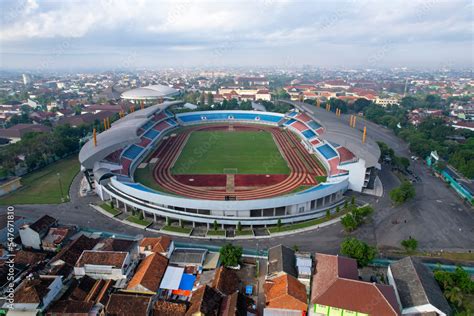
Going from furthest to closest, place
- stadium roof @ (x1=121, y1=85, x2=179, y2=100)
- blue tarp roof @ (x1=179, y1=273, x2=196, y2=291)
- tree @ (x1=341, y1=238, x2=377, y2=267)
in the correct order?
1. stadium roof @ (x1=121, y1=85, x2=179, y2=100)
2. tree @ (x1=341, y1=238, x2=377, y2=267)
3. blue tarp roof @ (x1=179, y1=273, x2=196, y2=291)

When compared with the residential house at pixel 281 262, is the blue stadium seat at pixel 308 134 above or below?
above

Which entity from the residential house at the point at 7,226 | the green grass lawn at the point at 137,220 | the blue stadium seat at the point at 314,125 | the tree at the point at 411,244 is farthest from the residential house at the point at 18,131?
the tree at the point at 411,244

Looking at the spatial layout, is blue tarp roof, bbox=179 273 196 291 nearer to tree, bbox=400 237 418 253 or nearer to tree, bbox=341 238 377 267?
tree, bbox=341 238 377 267

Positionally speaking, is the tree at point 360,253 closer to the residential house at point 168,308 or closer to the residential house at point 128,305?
the residential house at point 168,308

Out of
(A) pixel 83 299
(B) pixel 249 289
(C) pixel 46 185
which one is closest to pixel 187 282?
(B) pixel 249 289

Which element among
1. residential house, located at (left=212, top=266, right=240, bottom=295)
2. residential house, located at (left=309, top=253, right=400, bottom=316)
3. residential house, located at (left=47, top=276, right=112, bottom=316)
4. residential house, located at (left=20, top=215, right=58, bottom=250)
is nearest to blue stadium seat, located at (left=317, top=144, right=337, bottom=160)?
residential house, located at (left=309, top=253, right=400, bottom=316)

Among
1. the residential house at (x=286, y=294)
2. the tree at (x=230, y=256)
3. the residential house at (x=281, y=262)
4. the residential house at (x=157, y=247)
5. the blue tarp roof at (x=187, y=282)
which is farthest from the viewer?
the residential house at (x=157, y=247)

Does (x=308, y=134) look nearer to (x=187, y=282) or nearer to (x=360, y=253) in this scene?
(x=360, y=253)
